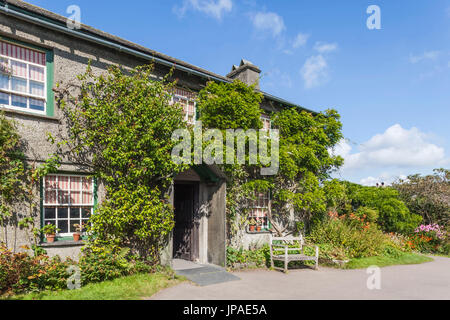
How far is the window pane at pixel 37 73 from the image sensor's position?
759 cm

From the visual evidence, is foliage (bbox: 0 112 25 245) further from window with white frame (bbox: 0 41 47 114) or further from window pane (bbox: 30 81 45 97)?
window pane (bbox: 30 81 45 97)

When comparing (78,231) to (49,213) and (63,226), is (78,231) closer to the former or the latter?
(63,226)

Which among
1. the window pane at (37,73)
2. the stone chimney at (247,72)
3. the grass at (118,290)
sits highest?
the stone chimney at (247,72)

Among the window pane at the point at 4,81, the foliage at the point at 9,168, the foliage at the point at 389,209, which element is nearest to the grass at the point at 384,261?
the foliage at the point at 389,209

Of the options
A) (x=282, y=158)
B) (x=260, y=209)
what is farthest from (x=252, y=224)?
(x=282, y=158)

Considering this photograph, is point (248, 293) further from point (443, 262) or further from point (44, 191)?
point (443, 262)

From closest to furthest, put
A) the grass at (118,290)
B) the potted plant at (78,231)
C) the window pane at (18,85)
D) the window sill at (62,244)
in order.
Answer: the grass at (118,290) < the window sill at (62,244) < the window pane at (18,85) < the potted plant at (78,231)

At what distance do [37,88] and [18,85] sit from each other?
40 cm

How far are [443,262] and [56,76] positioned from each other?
49.9 ft

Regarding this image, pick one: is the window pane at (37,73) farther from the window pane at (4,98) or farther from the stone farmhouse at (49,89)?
the window pane at (4,98)

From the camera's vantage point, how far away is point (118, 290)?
6.50m

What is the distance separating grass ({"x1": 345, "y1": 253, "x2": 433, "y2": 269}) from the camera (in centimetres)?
1027

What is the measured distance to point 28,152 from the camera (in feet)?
23.6

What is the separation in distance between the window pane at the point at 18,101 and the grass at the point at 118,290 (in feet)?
14.4
